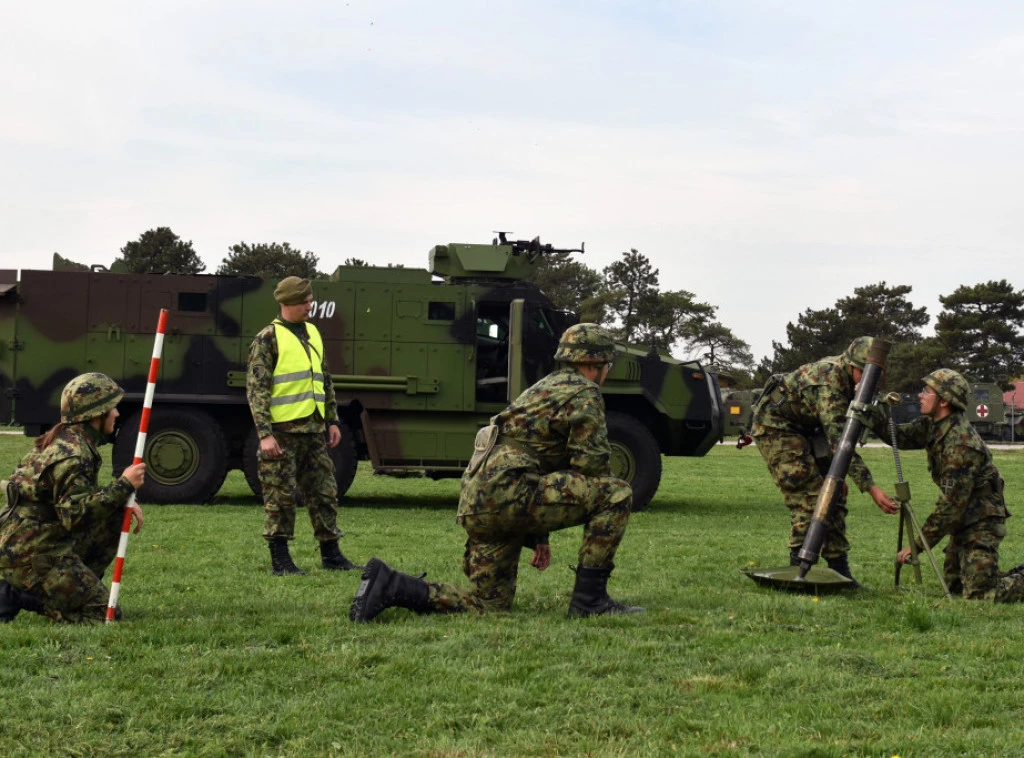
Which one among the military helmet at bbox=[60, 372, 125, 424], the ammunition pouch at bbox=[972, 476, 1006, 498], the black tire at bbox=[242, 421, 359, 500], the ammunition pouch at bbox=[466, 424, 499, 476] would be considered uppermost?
the military helmet at bbox=[60, 372, 125, 424]

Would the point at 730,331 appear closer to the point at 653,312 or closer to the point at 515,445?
the point at 653,312

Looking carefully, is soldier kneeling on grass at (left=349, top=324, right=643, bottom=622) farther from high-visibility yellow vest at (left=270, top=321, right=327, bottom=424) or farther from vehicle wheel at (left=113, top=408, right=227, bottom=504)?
vehicle wheel at (left=113, top=408, right=227, bottom=504)

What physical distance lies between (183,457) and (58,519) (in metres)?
7.75

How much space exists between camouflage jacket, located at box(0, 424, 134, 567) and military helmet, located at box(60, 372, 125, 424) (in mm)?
80

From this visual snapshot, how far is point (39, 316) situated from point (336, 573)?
695 cm

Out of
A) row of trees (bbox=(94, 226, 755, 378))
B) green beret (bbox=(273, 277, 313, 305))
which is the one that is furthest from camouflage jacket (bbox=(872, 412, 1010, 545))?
row of trees (bbox=(94, 226, 755, 378))

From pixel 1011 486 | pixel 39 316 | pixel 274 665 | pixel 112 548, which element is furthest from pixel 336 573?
pixel 1011 486

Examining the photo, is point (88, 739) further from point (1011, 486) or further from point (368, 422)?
point (1011, 486)

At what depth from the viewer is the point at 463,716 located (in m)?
4.47

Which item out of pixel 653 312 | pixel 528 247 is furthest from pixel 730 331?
pixel 528 247

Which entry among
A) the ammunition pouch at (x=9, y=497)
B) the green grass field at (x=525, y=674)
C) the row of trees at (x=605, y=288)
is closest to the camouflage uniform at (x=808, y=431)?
the green grass field at (x=525, y=674)

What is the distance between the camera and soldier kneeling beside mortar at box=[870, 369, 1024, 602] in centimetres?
708

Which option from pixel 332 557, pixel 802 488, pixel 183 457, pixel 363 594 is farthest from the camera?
pixel 183 457

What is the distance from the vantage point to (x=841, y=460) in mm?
7090
